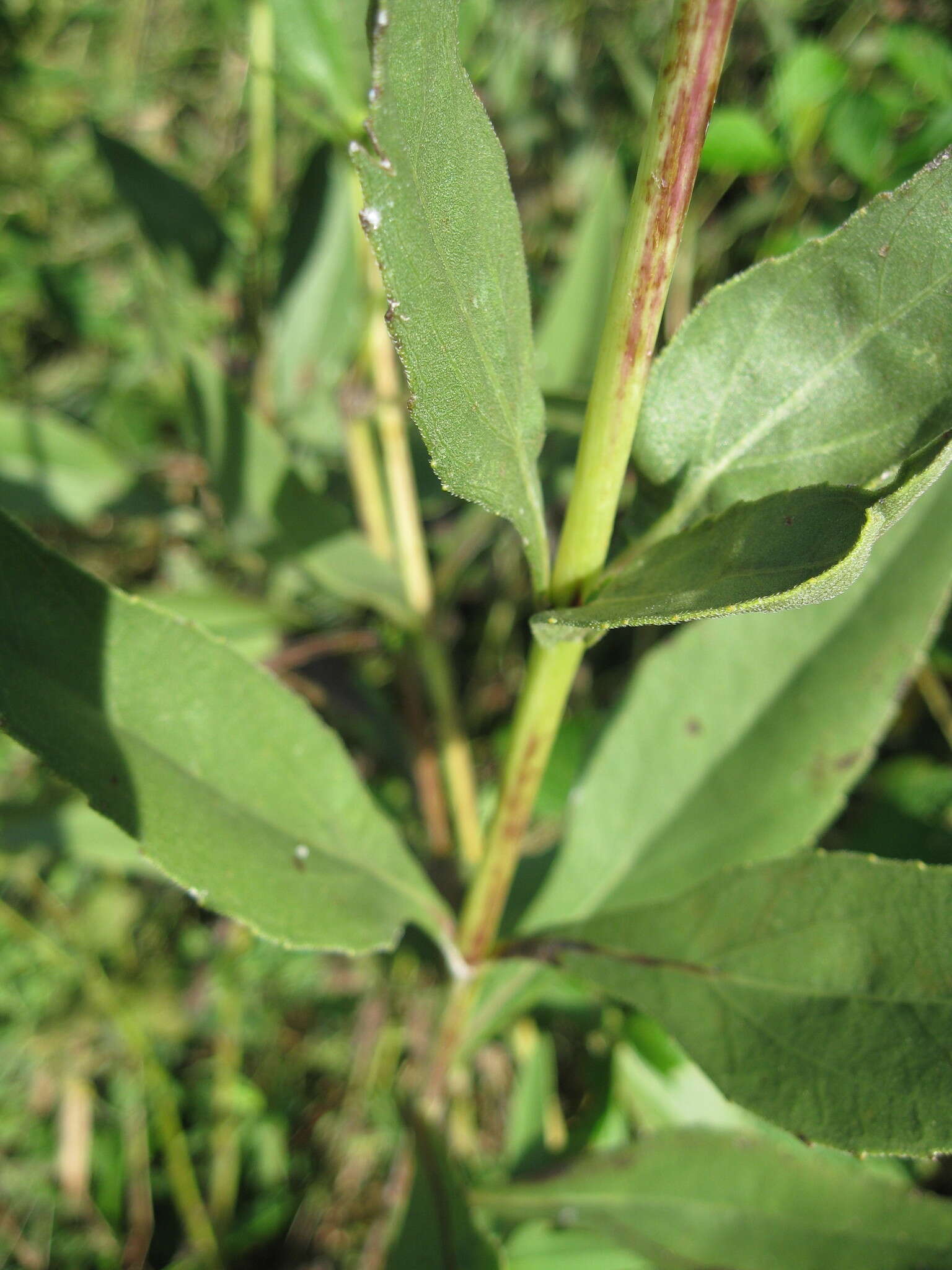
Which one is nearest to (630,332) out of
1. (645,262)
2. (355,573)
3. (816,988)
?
(645,262)

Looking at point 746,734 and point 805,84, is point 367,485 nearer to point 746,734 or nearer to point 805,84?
point 746,734

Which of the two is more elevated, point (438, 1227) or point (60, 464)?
point (60, 464)

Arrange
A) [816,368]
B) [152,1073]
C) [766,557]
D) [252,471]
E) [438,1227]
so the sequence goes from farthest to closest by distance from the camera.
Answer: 1. [152,1073]
2. [252,471]
3. [438,1227]
4. [816,368]
5. [766,557]

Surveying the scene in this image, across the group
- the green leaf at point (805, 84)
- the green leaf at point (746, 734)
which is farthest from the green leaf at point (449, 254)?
the green leaf at point (805, 84)

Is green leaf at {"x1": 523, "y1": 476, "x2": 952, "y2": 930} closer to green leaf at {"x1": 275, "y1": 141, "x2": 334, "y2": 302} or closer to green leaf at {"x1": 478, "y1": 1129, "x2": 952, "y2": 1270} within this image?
green leaf at {"x1": 478, "y1": 1129, "x2": 952, "y2": 1270}

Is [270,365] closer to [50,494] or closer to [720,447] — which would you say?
[50,494]

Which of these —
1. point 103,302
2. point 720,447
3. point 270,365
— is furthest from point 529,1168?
point 103,302
